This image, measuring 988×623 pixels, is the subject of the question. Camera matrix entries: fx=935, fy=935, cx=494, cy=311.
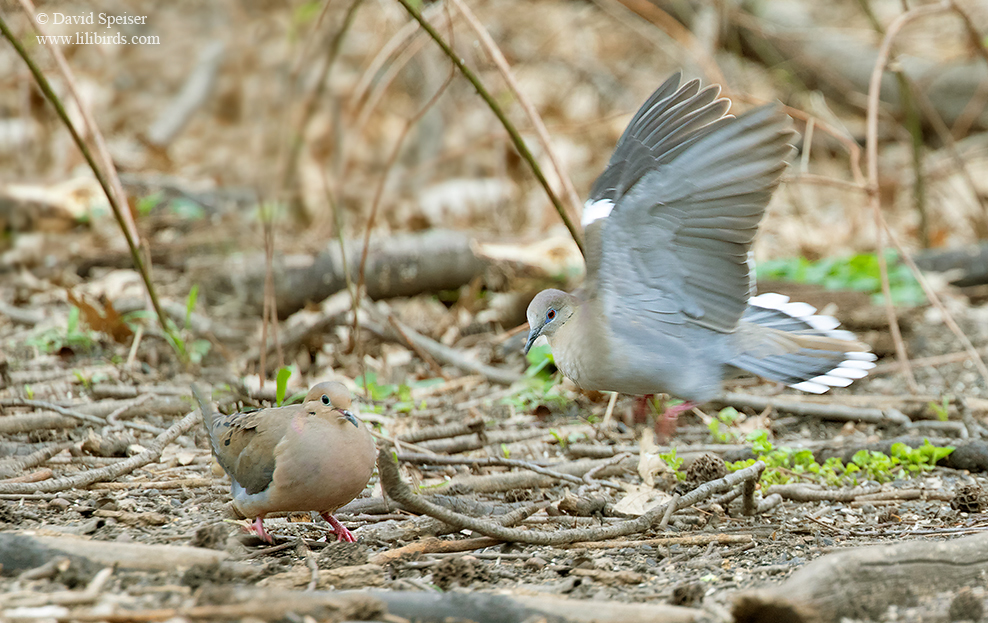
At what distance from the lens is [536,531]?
2.67 metres

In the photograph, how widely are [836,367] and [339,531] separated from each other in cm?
189

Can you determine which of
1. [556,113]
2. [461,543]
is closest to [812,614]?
[461,543]

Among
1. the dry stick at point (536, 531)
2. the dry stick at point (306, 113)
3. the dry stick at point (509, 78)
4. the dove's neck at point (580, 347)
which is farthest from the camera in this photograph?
the dry stick at point (306, 113)

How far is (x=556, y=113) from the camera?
9.74m

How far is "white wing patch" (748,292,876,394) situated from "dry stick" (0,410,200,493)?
2135 mm

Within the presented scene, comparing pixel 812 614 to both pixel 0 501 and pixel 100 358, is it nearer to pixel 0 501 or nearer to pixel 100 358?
pixel 0 501

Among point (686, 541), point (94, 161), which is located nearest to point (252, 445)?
point (686, 541)

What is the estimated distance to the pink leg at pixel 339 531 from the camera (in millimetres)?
2766

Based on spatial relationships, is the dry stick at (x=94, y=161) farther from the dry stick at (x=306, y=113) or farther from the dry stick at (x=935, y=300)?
the dry stick at (x=935, y=300)

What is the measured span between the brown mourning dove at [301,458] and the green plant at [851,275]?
371cm

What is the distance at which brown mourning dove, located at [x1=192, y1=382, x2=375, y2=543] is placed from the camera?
2.60m

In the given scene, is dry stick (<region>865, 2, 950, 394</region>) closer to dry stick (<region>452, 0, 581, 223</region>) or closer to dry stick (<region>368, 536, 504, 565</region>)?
dry stick (<region>452, 0, 581, 223</region>)

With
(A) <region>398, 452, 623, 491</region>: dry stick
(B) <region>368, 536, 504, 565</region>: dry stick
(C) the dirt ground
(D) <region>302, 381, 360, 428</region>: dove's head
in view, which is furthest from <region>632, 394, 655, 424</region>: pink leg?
(D) <region>302, 381, 360, 428</region>: dove's head
